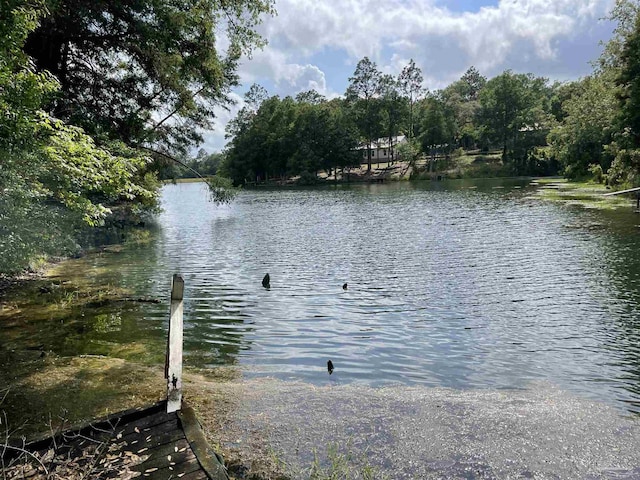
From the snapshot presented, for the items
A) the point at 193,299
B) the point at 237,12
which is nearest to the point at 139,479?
the point at 193,299

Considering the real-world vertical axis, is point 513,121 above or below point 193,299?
above

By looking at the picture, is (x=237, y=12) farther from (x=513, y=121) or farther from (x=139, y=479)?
(x=513, y=121)

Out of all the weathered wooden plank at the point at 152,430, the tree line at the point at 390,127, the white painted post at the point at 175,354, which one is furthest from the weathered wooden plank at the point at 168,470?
the tree line at the point at 390,127

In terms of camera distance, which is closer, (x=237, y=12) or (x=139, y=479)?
(x=139, y=479)

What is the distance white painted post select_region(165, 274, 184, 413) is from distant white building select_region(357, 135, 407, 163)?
10767cm

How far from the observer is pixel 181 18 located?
51.4ft

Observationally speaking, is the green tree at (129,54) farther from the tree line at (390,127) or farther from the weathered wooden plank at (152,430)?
the tree line at (390,127)

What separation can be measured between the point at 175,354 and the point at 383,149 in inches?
4484

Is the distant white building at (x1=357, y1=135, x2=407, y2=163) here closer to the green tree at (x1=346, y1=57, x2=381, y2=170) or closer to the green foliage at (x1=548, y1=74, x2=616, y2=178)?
the green tree at (x1=346, y1=57, x2=381, y2=170)

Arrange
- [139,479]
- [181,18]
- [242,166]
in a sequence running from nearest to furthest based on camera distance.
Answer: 1. [139,479]
2. [181,18]
3. [242,166]

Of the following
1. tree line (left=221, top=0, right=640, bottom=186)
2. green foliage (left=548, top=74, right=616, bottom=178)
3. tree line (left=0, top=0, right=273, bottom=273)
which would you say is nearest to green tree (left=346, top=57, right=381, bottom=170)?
tree line (left=221, top=0, right=640, bottom=186)

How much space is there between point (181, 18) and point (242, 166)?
104197 mm

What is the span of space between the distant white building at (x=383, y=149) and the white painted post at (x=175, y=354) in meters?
108

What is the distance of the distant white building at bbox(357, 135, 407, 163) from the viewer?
114 m
